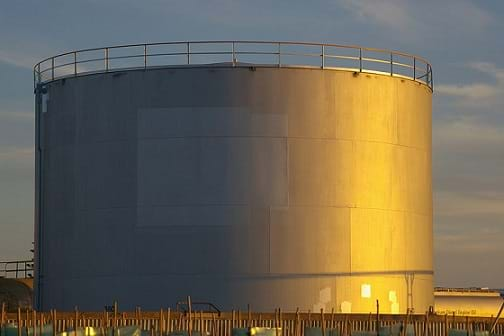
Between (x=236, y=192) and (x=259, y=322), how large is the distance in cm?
595

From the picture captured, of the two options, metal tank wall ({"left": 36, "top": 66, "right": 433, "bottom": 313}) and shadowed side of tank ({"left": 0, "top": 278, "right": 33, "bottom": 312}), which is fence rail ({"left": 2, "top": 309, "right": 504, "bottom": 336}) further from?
shadowed side of tank ({"left": 0, "top": 278, "right": 33, "bottom": 312})

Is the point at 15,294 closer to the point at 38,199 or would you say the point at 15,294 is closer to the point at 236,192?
the point at 38,199

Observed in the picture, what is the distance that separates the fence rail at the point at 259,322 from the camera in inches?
1225

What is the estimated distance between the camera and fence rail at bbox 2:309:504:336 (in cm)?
3112

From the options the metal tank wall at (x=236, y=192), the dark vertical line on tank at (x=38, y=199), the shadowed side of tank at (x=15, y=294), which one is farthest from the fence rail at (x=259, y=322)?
the shadowed side of tank at (x=15, y=294)

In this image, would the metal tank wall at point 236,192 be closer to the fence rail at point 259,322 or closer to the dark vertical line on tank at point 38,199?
the dark vertical line on tank at point 38,199

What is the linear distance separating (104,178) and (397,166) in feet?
31.3

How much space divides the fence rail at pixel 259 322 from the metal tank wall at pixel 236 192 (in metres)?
4.51

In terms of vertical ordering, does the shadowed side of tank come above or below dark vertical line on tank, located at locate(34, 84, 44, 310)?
below

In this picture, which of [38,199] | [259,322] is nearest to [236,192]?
[259,322]

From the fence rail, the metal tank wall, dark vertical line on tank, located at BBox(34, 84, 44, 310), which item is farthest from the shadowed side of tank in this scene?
the fence rail

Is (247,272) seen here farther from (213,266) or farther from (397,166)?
(397,166)

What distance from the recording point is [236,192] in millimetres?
36469

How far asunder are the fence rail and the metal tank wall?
4.51 meters
